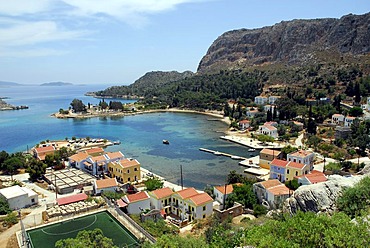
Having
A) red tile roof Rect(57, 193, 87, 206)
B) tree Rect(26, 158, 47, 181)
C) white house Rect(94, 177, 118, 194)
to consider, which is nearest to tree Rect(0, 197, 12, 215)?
red tile roof Rect(57, 193, 87, 206)

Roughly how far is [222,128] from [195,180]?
3273cm

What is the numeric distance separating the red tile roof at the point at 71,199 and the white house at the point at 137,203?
4.03 m

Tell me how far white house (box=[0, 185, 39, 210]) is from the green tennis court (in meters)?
4.93

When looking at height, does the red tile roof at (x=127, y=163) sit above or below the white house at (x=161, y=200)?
above

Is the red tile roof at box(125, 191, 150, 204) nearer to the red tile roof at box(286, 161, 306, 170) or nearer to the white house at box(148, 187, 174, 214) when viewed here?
the white house at box(148, 187, 174, 214)

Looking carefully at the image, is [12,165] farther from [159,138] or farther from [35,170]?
[159,138]

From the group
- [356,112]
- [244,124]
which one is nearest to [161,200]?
[244,124]

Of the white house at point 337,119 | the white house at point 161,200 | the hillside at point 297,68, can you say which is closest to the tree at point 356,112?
the white house at point 337,119

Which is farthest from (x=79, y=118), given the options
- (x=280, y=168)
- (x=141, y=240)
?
(x=141, y=240)

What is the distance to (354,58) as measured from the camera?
9025 centimetres

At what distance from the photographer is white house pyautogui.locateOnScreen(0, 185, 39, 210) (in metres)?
24.1

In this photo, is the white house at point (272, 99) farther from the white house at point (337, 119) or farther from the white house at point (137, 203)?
the white house at point (137, 203)

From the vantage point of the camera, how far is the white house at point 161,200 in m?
23.5

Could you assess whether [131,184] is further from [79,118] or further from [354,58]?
[354,58]
